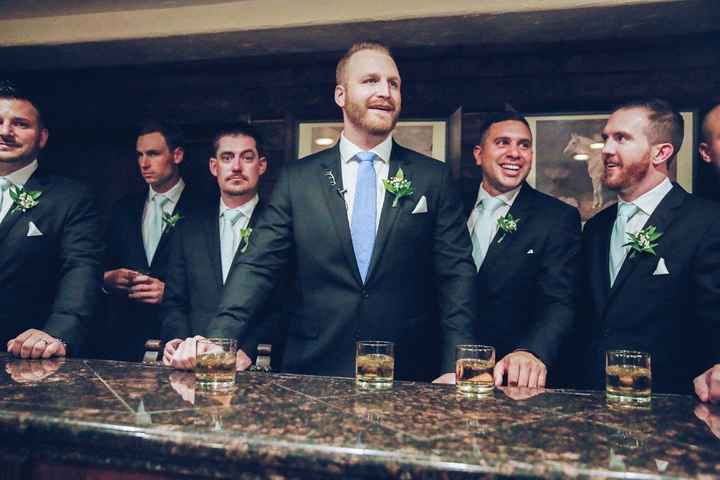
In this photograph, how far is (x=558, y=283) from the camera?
295 centimetres

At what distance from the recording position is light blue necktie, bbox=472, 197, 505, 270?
3.29 m

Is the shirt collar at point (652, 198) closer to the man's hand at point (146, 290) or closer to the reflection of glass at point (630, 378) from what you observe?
the reflection of glass at point (630, 378)

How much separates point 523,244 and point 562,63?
1.76 metres

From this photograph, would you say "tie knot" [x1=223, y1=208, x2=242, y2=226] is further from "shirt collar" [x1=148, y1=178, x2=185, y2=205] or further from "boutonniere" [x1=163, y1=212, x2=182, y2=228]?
"shirt collar" [x1=148, y1=178, x2=185, y2=205]

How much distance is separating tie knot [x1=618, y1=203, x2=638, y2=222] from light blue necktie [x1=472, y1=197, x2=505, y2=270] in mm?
598

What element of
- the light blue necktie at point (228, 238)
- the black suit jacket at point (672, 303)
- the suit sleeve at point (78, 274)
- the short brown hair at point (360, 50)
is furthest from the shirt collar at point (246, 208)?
the black suit jacket at point (672, 303)

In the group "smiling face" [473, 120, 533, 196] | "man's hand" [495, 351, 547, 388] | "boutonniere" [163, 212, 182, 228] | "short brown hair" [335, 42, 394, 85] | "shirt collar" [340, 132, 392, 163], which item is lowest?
"man's hand" [495, 351, 547, 388]

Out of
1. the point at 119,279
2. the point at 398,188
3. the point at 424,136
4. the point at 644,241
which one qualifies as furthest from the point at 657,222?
the point at 119,279

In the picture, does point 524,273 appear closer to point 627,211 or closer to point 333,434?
point 627,211

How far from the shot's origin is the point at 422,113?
445 cm

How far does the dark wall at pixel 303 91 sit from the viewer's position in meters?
4.13

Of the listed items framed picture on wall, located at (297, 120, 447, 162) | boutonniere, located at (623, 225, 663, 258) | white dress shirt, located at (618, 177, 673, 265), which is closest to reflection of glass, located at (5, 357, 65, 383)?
boutonniere, located at (623, 225, 663, 258)

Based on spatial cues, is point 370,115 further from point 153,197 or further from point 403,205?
point 153,197

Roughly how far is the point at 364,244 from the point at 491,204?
1133mm
